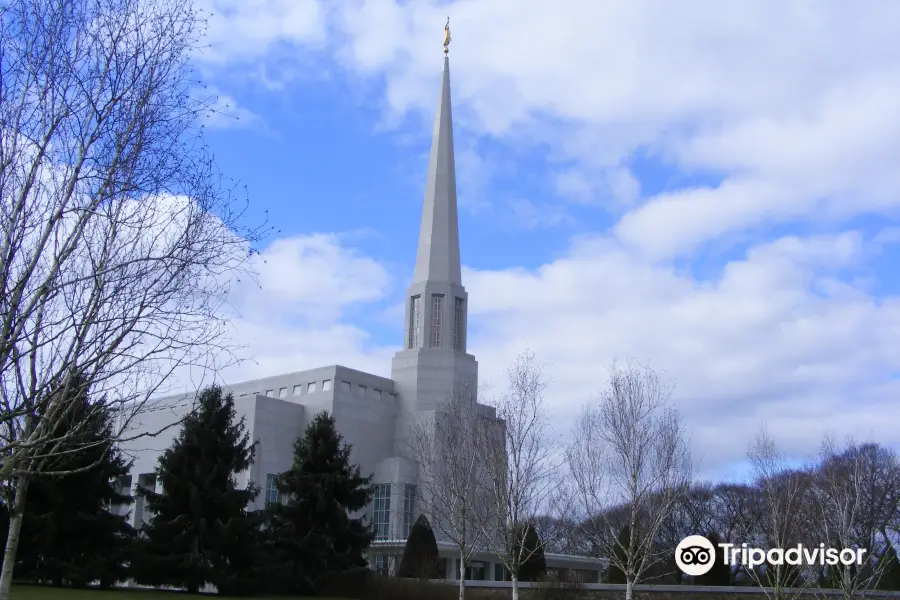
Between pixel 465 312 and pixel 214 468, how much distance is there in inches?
1061

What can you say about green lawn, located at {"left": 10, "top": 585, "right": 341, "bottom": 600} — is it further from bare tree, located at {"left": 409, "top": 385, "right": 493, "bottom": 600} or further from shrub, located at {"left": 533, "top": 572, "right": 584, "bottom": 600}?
shrub, located at {"left": 533, "top": 572, "right": 584, "bottom": 600}

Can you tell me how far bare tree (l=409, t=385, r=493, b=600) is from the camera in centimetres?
2945

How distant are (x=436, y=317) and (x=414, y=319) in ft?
4.74

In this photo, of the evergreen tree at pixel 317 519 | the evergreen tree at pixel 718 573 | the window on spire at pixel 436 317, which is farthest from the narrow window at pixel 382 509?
the evergreen tree at pixel 718 573

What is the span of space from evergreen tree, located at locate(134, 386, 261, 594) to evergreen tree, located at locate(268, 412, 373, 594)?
1929 mm

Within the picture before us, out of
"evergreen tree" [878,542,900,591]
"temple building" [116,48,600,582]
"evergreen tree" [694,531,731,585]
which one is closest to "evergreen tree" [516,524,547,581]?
"evergreen tree" [694,531,731,585]

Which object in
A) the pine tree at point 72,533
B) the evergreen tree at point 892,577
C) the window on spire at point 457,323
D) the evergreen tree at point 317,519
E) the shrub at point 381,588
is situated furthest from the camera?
the window on spire at point 457,323

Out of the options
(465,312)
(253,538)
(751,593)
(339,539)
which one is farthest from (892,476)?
(253,538)

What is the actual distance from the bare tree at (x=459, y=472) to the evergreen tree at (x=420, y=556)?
99 centimetres

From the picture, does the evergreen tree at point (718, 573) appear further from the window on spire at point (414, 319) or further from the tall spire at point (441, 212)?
the tall spire at point (441, 212)

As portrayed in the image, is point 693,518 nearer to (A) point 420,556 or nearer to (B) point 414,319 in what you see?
(B) point 414,319

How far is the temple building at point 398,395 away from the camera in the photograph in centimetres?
4516

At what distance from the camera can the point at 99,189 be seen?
10.9m

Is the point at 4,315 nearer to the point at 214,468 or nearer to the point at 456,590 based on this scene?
the point at 214,468
